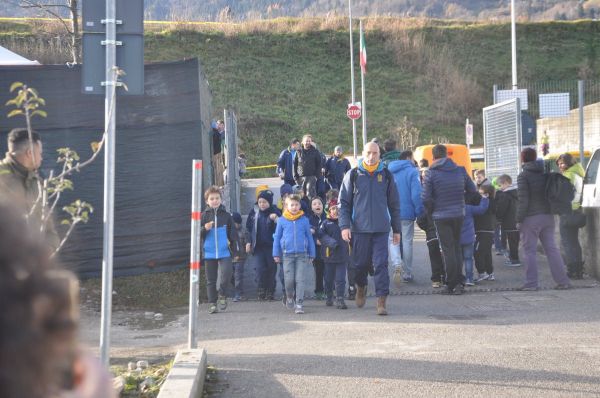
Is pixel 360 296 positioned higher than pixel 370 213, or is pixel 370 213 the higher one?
pixel 370 213

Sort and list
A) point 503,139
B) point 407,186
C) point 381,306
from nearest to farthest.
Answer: point 381,306
point 407,186
point 503,139

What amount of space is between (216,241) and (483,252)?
4150mm

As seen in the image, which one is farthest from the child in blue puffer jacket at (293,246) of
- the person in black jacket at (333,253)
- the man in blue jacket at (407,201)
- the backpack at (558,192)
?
the backpack at (558,192)

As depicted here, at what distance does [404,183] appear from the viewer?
42.2ft

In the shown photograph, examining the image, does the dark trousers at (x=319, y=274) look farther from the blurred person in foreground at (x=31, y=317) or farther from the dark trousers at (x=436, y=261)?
the blurred person in foreground at (x=31, y=317)

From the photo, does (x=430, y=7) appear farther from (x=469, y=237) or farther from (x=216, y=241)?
(x=216, y=241)

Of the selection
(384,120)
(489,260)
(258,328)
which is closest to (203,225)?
(258,328)

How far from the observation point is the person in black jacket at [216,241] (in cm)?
1101

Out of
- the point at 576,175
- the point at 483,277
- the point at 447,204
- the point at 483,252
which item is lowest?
the point at 483,277

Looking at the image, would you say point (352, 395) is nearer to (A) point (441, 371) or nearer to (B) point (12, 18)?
(A) point (441, 371)

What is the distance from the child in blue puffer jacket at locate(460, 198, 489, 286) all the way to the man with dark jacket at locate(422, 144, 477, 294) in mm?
783

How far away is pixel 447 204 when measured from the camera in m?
11.6

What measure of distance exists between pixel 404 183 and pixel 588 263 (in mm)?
2868

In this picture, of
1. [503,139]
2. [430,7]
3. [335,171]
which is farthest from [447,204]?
[430,7]
